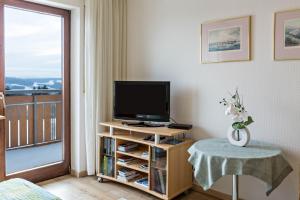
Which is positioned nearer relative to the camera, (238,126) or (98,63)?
(238,126)

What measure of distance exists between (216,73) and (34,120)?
242cm

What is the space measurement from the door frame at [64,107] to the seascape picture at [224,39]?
1.83 meters

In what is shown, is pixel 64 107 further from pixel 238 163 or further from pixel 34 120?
pixel 238 163

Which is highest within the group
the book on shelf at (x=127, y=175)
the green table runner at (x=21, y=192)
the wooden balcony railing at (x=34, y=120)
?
the wooden balcony railing at (x=34, y=120)

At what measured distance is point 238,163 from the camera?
196 centimetres

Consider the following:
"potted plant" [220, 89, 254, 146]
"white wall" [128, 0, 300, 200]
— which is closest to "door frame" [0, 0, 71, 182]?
"white wall" [128, 0, 300, 200]

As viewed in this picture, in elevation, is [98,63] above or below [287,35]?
below

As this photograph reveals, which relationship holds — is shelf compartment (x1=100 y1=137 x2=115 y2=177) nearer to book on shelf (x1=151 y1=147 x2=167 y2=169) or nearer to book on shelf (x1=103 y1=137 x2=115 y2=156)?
book on shelf (x1=103 y1=137 x2=115 y2=156)

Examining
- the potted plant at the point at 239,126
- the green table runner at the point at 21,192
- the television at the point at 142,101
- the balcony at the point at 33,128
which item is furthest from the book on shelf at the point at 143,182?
the green table runner at the point at 21,192

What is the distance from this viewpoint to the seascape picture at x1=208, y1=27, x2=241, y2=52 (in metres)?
2.71

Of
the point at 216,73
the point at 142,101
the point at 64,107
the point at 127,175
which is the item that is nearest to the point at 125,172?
the point at 127,175

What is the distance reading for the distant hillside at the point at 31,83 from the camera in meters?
3.09

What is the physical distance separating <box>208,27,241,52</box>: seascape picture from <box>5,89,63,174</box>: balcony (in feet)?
6.69

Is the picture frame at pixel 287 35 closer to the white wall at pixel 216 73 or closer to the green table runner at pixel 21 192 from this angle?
the white wall at pixel 216 73
